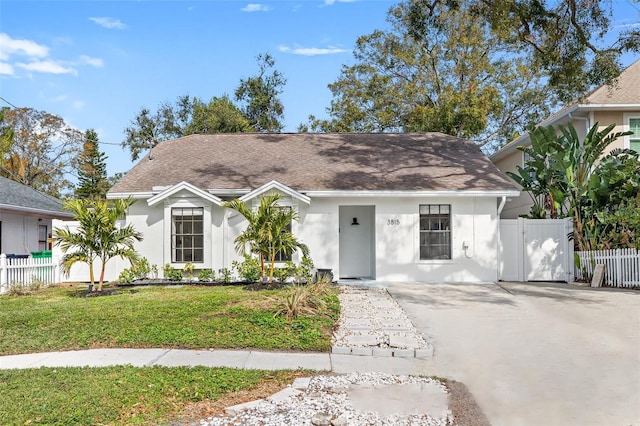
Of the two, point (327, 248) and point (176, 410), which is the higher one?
point (327, 248)

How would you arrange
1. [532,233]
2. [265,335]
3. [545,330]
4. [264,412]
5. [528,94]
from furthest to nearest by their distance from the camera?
1. [528,94]
2. [532,233]
3. [545,330]
4. [265,335]
5. [264,412]

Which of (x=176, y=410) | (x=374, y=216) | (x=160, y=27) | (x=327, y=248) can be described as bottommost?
(x=176, y=410)

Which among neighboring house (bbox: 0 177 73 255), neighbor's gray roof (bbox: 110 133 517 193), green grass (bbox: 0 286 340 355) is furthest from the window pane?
neighboring house (bbox: 0 177 73 255)

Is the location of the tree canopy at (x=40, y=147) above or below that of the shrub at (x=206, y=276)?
above

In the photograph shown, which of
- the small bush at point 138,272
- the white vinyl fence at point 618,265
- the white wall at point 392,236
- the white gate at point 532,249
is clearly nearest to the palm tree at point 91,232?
the small bush at point 138,272

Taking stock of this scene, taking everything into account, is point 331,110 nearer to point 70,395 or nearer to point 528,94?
point 528,94

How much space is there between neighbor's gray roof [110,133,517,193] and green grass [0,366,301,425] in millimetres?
8918

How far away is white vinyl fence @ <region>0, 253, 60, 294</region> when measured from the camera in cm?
1324

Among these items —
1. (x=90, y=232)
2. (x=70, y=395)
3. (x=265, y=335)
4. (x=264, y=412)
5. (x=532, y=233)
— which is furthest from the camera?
(x=532, y=233)

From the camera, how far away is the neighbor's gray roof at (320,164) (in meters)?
14.8

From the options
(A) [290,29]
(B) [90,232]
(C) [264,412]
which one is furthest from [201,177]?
(C) [264,412]

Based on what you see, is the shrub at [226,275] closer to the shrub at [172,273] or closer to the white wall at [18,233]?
the shrub at [172,273]

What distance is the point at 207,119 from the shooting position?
Result: 30969 millimetres

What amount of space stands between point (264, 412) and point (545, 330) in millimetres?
5664
